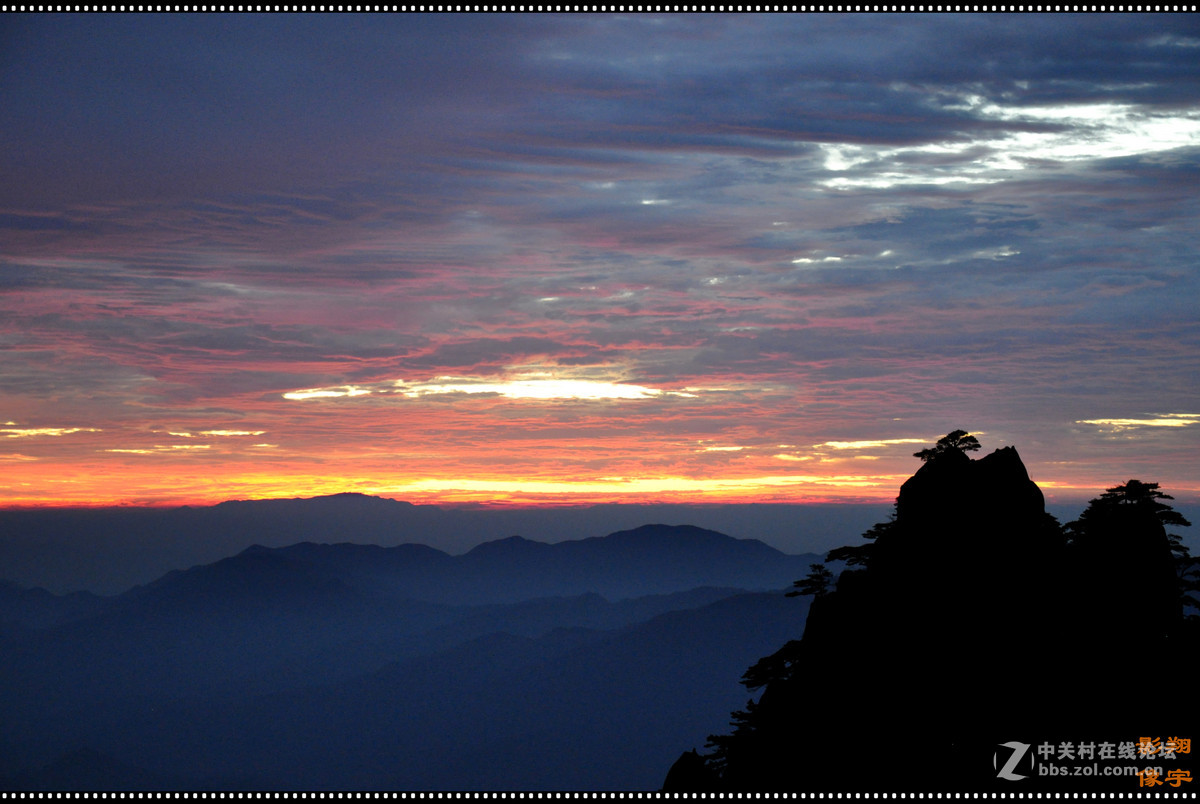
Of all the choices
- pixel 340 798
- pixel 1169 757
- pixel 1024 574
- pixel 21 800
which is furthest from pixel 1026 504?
pixel 21 800

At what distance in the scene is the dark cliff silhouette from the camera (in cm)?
3972

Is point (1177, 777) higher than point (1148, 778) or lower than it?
higher

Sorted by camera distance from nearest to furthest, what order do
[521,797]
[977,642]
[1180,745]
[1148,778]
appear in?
[521,797] → [1148,778] → [1180,745] → [977,642]

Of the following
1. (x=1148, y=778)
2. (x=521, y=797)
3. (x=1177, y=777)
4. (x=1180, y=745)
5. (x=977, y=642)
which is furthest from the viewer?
(x=977, y=642)

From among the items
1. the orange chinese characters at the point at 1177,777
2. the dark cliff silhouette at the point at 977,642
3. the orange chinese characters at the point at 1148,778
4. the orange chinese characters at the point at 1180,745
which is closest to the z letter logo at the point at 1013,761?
the dark cliff silhouette at the point at 977,642

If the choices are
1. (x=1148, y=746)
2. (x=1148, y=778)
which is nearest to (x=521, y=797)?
(x=1148, y=778)

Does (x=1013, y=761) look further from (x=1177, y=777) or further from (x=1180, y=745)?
(x=1180, y=745)

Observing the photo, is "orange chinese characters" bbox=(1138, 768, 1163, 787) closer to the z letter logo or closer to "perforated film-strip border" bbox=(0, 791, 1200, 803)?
"perforated film-strip border" bbox=(0, 791, 1200, 803)

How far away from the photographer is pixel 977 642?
42875mm

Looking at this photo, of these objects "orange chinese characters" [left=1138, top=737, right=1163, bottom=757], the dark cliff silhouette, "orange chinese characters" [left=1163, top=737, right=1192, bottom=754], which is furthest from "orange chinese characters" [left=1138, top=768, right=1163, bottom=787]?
the dark cliff silhouette

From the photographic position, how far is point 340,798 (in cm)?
2856

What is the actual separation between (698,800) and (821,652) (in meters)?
19.6

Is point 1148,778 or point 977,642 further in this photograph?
point 977,642

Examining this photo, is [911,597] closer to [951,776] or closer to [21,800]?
[951,776]
